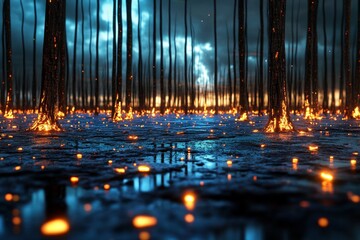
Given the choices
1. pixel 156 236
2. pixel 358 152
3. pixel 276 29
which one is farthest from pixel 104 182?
pixel 276 29

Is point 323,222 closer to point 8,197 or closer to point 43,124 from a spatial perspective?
point 8,197

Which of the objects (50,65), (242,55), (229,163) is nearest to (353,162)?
(229,163)

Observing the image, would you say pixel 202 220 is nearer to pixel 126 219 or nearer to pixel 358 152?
pixel 126 219

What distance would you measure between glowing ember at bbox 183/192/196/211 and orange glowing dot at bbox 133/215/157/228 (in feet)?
1.05

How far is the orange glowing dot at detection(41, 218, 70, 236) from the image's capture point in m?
1.77

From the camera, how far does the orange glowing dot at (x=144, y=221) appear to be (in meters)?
1.85

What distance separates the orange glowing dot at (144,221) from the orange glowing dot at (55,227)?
378 millimetres

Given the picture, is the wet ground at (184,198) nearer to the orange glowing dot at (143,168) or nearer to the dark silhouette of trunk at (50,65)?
the orange glowing dot at (143,168)

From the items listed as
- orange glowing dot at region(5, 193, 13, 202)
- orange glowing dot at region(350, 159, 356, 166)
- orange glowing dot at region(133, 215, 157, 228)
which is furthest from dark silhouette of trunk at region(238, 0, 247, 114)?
orange glowing dot at region(133, 215, 157, 228)

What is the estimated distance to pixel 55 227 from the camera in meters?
1.84

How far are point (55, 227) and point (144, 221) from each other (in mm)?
495

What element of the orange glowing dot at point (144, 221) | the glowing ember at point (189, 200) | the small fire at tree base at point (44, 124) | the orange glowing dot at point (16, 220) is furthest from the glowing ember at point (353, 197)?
the small fire at tree base at point (44, 124)

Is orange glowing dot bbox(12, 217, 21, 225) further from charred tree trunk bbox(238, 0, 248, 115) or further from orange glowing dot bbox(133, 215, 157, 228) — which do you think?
charred tree trunk bbox(238, 0, 248, 115)

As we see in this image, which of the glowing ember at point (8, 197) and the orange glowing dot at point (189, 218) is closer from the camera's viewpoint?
the orange glowing dot at point (189, 218)
